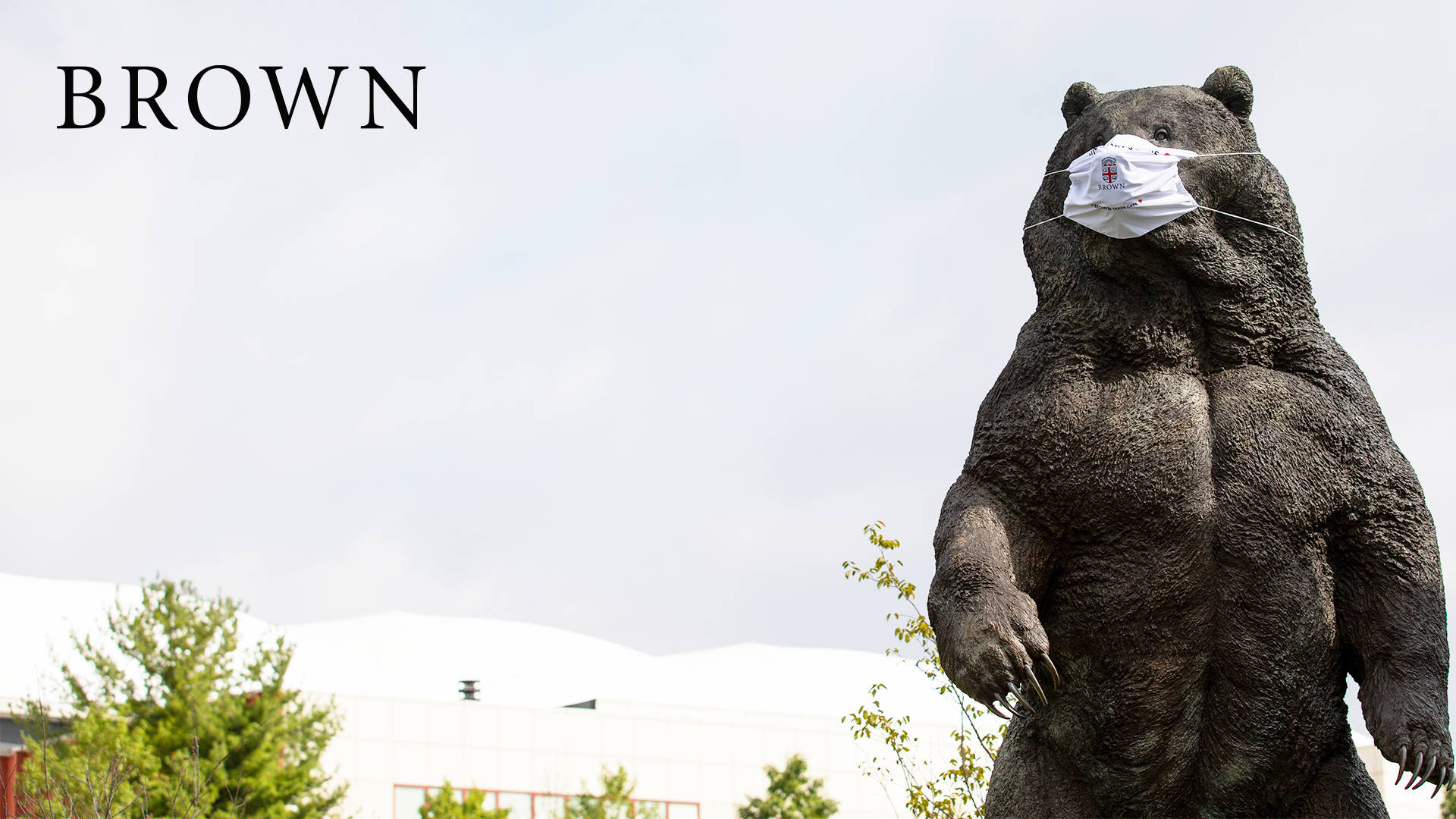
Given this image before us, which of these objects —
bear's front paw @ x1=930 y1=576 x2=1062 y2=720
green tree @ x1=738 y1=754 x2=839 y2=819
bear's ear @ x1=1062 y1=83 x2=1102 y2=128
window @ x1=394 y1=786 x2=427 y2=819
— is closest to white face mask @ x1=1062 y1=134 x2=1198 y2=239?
bear's ear @ x1=1062 y1=83 x2=1102 y2=128

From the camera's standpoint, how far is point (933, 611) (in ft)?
13.4

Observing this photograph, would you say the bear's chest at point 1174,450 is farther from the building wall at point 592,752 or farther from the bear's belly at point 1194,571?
the building wall at point 592,752

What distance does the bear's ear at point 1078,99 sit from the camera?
4512 millimetres

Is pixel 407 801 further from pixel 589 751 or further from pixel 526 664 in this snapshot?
pixel 526 664

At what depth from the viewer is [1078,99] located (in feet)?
14.8

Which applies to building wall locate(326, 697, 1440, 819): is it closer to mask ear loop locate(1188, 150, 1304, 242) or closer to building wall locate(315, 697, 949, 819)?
building wall locate(315, 697, 949, 819)

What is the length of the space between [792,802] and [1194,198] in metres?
25.3

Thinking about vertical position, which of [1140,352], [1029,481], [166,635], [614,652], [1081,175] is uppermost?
[614,652]

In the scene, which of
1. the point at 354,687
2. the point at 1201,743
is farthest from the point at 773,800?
the point at 1201,743

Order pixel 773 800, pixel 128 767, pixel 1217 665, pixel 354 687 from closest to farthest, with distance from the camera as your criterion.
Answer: pixel 1217 665 < pixel 128 767 < pixel 773 800 < pixel 354 687

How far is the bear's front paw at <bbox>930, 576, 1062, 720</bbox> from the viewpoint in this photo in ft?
12.5

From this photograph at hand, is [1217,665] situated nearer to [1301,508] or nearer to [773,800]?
[1301,508]

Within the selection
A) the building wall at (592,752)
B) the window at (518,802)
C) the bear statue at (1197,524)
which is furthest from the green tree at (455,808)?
the bear statue at (1197,524)

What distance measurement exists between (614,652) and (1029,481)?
4991cm
